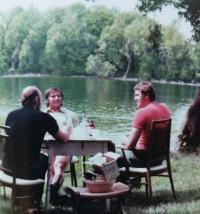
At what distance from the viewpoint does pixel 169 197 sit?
3043 mm

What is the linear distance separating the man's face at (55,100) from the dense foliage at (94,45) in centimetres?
A: 42

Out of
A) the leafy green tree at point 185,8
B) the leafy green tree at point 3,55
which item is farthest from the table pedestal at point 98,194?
the leafy green tree at point 185,8

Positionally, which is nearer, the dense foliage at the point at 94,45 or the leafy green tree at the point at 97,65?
the dense foliage at the point at 94,45

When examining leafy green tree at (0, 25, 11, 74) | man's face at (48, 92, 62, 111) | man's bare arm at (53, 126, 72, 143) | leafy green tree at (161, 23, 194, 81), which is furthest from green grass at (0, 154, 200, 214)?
leafy green tree at (0, 25, 11, 74)

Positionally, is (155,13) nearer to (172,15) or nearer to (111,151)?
(172,15)

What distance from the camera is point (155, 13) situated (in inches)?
146

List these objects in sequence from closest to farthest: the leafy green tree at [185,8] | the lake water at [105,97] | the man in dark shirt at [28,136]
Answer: the man in dark shirt at [28,136] < the lake water at [105,97] < the leafy green tree at [185,8]

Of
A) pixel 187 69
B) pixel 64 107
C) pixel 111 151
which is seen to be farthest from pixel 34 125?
pixel 187 69

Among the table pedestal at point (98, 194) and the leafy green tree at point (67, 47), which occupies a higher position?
the leafy green tree at point (67, 47)

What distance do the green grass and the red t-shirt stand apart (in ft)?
1.43

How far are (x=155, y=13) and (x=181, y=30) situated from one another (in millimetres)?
297

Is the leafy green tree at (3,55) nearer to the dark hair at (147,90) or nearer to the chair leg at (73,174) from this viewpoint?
the chair leg at (73,174)

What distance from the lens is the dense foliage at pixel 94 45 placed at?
3.57 metres

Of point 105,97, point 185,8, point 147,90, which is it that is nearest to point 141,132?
point 147,90
